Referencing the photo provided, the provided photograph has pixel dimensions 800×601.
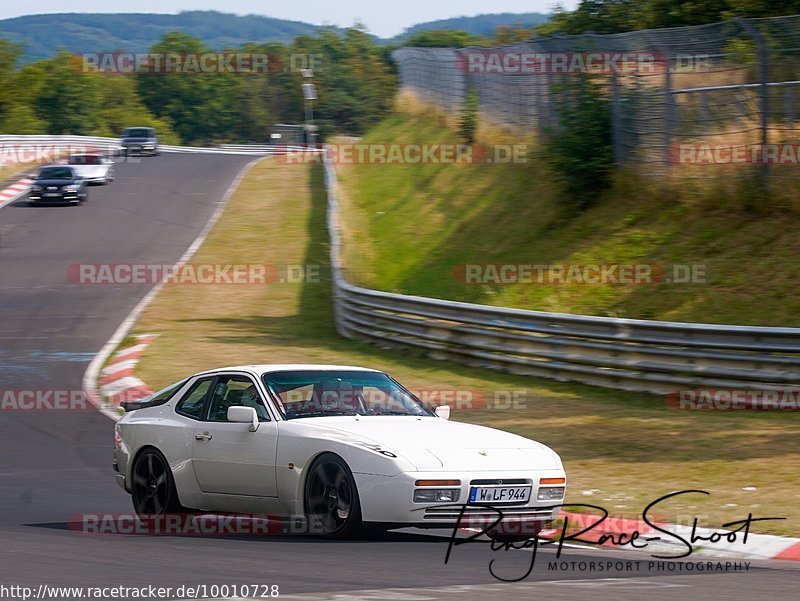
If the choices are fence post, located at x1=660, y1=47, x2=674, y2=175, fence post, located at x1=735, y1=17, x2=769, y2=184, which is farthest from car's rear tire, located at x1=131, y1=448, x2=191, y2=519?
fence post, located at x1=660, y1=47, x2=674, y2=175

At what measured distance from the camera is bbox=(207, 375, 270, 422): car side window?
→ 899 cm

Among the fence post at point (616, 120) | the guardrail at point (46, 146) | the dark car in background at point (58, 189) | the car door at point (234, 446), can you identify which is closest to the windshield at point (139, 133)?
the guardrail at point (46, 146)

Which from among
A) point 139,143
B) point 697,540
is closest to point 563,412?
point 697,540

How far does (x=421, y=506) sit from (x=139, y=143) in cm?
5390

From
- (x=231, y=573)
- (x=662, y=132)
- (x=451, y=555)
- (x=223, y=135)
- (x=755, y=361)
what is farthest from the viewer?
(x=223, y=135)

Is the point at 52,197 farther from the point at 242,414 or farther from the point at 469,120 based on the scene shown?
the point at 242,414

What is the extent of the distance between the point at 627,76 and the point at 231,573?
16.5 meters

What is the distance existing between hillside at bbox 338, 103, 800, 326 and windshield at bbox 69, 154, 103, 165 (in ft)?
51.2

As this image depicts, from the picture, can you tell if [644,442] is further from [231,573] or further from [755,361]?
[231,573]

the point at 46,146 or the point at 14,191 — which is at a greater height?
the point at 46,146

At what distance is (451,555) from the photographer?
748 centimetres

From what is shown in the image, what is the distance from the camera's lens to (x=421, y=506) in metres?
7.66

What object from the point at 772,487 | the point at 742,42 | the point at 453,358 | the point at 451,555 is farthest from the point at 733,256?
the point at 451,555

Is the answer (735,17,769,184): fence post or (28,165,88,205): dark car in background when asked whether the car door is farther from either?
(28,165,88,205): dark car in background
